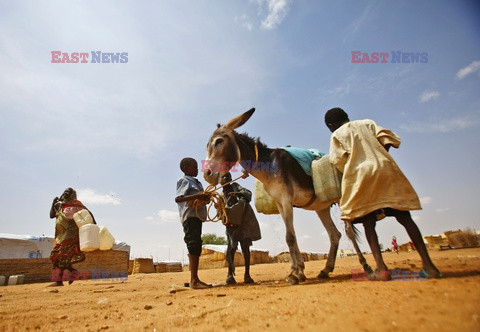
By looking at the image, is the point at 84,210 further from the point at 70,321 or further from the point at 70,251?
the point at 70,321

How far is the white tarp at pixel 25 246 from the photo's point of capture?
19.1m

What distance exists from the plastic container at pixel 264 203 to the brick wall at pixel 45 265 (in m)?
10.3

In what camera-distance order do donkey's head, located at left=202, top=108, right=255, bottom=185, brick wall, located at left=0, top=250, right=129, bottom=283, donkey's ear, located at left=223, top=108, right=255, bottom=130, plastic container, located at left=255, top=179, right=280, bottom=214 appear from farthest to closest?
brick wall, located at left=0, top=250, right=129, bottom=283 < plastic container, located at left=255, top=179, right=280, bottom=214 < donkey's ear, located at left=223, top=108, right=255, bottom=130 < donkey's head, located at left=202, top=108, right=255, bottom=185

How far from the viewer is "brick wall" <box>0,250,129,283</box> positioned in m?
12.9

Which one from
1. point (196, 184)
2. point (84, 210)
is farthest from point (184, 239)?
point (84, 210)

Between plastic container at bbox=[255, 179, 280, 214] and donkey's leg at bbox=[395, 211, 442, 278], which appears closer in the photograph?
donkey's leg at bbox=[395, 211, 442, 278]

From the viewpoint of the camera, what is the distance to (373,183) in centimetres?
296

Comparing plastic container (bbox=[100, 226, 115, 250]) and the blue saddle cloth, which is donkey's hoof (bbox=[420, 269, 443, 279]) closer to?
the blue saddle cloth

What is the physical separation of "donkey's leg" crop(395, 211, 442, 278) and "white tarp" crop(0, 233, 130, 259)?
2049 cm

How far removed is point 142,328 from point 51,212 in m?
7.99

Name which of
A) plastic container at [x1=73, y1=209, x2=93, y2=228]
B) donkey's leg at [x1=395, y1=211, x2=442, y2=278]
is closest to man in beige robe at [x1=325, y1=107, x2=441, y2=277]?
donkey's leg at [x1=395, y1=211, x2=442, y2=278]

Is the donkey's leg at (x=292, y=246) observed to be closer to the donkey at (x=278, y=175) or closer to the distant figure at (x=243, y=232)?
the donkey at (x=278, y=175)

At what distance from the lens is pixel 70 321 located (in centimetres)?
245

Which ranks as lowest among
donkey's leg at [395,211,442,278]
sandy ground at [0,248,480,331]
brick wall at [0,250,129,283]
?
brick wall at [0,250,129,283]
